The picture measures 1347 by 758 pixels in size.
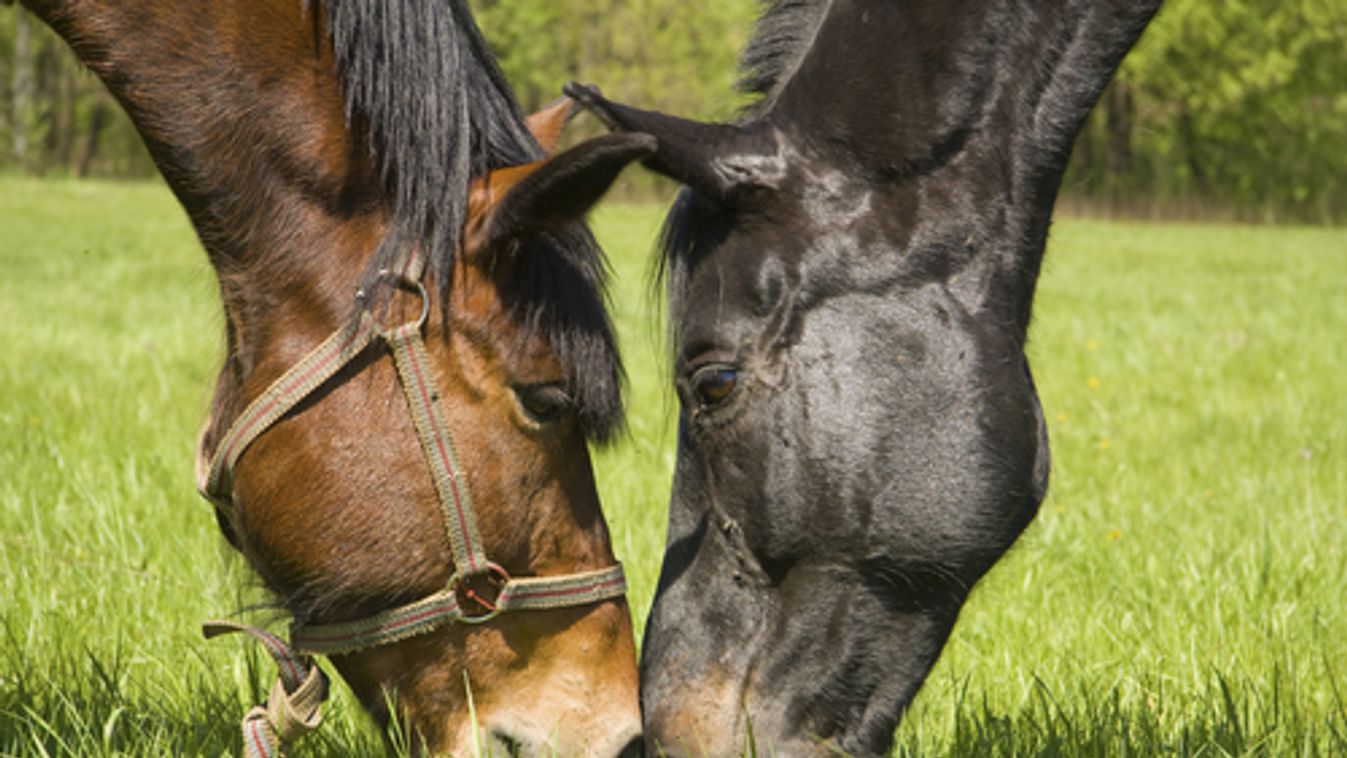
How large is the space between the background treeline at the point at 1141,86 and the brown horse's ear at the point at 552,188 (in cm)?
3793

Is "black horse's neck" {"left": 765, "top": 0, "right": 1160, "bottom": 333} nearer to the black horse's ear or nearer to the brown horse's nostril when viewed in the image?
the black horse's ear

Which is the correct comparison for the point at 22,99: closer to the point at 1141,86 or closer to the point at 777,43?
the point at 1141,86

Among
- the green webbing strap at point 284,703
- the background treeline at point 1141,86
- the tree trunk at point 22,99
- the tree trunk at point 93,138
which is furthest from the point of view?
the background treeline at point 1141,86

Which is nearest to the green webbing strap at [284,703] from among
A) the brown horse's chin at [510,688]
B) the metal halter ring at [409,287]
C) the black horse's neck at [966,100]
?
the brown horse's chin at [510,688]

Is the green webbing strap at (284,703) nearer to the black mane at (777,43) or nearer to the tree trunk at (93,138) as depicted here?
the black mane at (777,43)

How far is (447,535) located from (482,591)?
4.6 inches

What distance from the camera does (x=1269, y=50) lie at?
1618 inches

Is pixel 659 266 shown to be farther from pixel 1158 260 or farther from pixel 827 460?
pixel 1158 260

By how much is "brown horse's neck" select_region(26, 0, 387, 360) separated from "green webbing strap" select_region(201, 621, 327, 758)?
1.62 ft

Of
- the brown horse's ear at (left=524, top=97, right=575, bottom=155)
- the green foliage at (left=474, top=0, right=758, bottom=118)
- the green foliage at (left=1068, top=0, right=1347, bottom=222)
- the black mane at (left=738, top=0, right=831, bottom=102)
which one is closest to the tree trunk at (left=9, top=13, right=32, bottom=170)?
the green foliage at (left=474, top=0, right=758, bottom=118)

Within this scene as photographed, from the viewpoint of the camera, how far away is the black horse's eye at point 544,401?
2113mm

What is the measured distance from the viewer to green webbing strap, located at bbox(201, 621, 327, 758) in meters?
2.25

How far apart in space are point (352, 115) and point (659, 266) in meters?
0.55

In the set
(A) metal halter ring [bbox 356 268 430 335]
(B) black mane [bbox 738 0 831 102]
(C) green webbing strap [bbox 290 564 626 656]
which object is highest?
(B) black mane [bbox 738 0 831 102]
